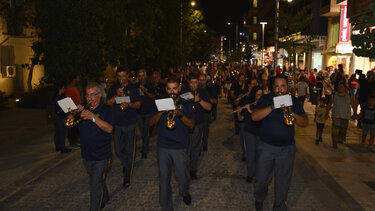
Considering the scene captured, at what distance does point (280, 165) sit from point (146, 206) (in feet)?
7.28

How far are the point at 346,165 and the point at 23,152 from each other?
7.91 meters

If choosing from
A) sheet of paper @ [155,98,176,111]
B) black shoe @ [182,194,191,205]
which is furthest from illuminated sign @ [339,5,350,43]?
sheet of paper @ [155,98,176,111]

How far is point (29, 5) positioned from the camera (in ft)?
58.2

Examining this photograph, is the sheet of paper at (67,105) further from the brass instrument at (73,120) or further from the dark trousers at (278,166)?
the dark trousers at (278,166)

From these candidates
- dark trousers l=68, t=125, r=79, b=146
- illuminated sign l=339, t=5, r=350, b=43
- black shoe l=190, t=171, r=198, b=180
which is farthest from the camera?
illuminated sign l=339, t=5, r=350, b=43

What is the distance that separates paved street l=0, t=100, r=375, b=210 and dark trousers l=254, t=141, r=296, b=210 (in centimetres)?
68

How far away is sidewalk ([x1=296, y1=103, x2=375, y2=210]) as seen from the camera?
5.97m

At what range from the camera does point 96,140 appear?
4586mm

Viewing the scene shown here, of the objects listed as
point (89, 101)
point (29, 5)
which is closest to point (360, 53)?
point (89, 101)

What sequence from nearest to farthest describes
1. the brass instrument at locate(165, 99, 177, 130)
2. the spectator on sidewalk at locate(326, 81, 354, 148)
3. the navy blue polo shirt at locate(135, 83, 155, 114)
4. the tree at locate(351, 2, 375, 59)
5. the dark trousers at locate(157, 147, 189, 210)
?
the tree at locate(351, 2, 375, 59)
the brass instrument at locate(165, 99, 177, 130)
the dark trousers at locate(157, 147, 189, 210)
the navy blue polo shirt at locate(135, 83, 155, 114)
the spectator on sidewalk at locate(326, 81, 354, 148)

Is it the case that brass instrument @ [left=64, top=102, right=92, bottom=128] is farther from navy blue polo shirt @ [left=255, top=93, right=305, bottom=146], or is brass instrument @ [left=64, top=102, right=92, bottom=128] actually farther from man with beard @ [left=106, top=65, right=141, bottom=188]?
navy blue polo shirt @ [left=255, top=93, right=305, bottom=146]

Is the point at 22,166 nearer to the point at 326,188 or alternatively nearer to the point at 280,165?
the point at 280,165

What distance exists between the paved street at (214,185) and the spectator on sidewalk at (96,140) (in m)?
0.80

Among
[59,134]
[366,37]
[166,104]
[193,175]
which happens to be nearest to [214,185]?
[193,175]
